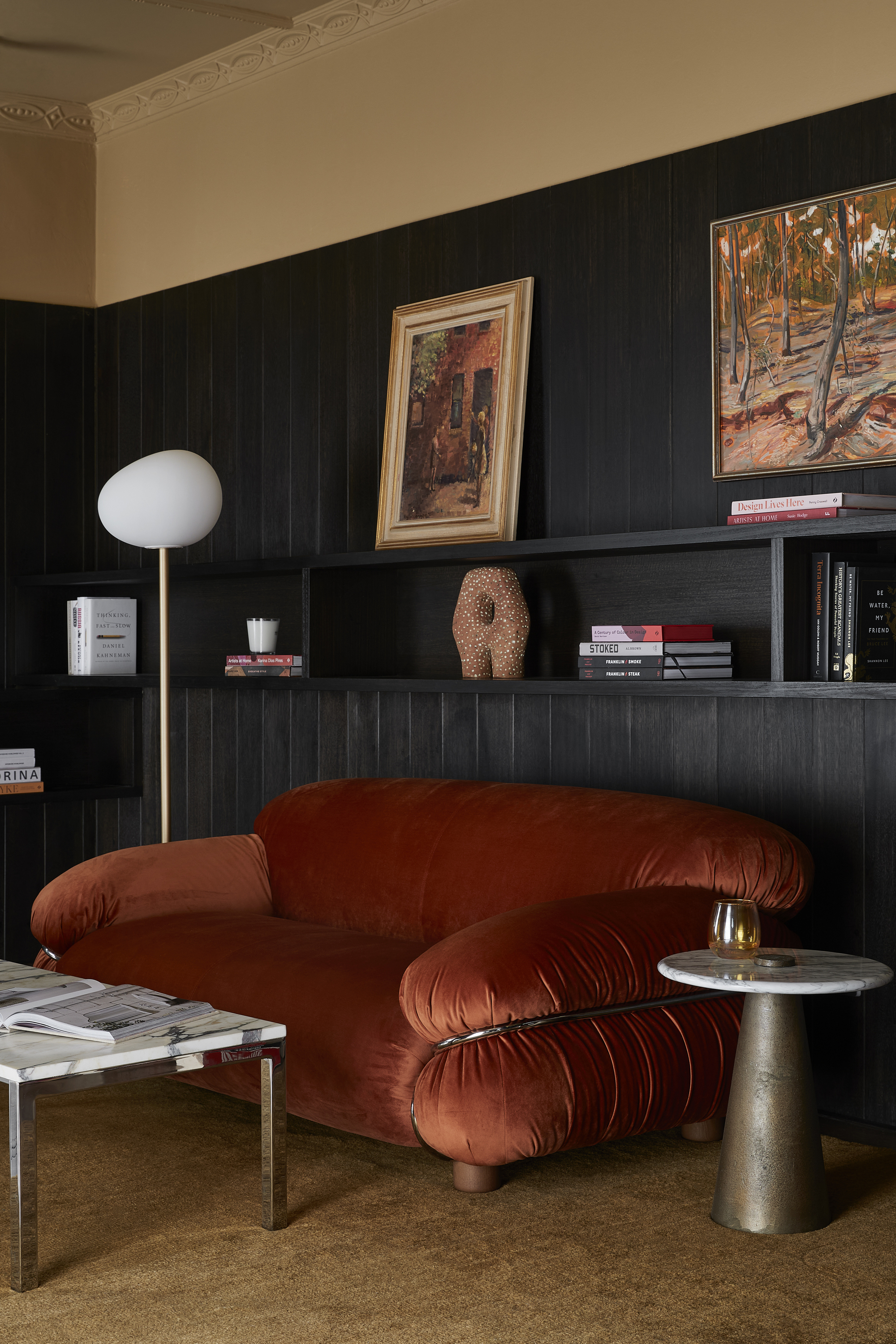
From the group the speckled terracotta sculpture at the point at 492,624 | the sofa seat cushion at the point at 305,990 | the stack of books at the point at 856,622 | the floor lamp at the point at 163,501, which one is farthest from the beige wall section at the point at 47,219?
the stack of books at the point at 856,622

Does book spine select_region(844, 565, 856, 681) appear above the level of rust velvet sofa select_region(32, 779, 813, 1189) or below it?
above

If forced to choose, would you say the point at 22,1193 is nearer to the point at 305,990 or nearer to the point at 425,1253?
the point at 425,1253

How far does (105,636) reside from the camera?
18.5ft

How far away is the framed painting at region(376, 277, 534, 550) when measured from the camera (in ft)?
14.2

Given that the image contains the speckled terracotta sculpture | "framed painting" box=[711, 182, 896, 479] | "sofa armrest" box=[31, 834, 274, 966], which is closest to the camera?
"framed painting" box=[711, 182, 896, 479]

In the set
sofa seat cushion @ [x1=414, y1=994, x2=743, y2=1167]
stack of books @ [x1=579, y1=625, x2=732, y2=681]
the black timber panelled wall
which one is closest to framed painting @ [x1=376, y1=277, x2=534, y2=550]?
the black timber panelled wall

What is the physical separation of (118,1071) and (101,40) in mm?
3850

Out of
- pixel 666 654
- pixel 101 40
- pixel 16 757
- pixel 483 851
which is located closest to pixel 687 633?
pixel 666 654

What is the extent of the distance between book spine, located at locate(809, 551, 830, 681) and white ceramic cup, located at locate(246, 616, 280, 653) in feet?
6.83

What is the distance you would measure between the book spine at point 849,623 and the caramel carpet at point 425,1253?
1.13 m

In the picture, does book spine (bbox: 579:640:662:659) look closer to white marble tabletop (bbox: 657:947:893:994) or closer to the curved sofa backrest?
the curved sofa backrest

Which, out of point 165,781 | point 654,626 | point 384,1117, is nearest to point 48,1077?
→ point 384,1117

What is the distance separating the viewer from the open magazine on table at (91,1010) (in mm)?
2820

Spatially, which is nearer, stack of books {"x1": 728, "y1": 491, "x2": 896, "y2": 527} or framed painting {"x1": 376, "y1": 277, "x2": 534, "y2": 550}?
stack of books {"x1": 728, "y1": 491, "x2": 896, "y2": 527}
